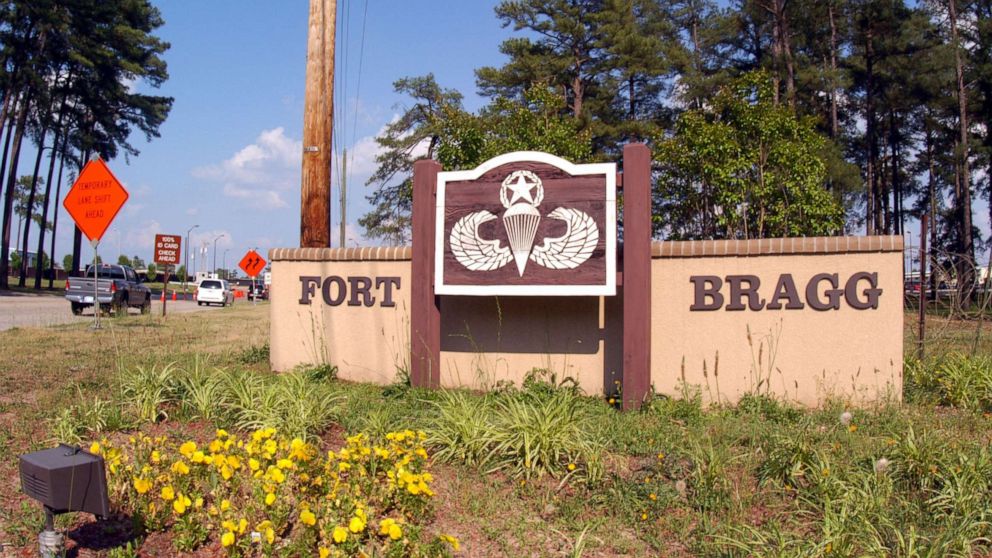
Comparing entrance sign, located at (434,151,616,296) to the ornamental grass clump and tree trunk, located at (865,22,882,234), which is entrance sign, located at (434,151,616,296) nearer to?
the ornamental grass clump

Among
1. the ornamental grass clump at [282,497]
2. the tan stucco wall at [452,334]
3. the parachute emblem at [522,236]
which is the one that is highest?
the parachute emblem at [522,236]

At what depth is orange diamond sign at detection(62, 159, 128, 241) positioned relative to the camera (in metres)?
12.6

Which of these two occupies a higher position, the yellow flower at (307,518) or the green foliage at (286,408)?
the green foliage at (286,408)

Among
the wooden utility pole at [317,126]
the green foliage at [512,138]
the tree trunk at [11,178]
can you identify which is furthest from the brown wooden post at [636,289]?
the tree trunk at [11,178]

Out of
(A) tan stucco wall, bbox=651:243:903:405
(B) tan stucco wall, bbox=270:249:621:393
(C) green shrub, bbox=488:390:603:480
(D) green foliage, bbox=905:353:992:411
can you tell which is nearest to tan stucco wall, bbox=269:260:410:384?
(B) tan stucco wall, bbox=270:249:621:393

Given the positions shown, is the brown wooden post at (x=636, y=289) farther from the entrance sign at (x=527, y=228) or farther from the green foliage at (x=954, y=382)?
the green foliage at (x=954, y=382)

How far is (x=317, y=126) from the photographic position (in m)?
10.0

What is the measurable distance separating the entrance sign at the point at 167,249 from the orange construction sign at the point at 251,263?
696 centimetres

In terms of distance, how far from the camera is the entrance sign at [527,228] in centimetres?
761

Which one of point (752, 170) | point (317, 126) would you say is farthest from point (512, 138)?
point (317, 126)

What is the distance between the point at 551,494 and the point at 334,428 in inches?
85.3

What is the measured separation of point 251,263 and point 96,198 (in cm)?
2034

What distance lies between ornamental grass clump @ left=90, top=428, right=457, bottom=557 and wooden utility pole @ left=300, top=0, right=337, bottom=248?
5.42 m

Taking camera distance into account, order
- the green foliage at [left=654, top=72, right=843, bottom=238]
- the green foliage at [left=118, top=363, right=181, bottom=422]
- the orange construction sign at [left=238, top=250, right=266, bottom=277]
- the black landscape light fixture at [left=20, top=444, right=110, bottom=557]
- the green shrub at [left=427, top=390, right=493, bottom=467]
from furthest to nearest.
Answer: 1. the orange construction sign at [left=238, top=250, right=266, bottom=277]
2. the green foliage at [left=654, top=72, right=843, bottom=238]
3. the green foliage at [left=118, top=363, right=181, bottom=422]
4. the green shrub at [left=427, top=390, right=493, bottom=467]
5. the black landscape light fixture at [left=20, top=444, right=110, bottom=557]
